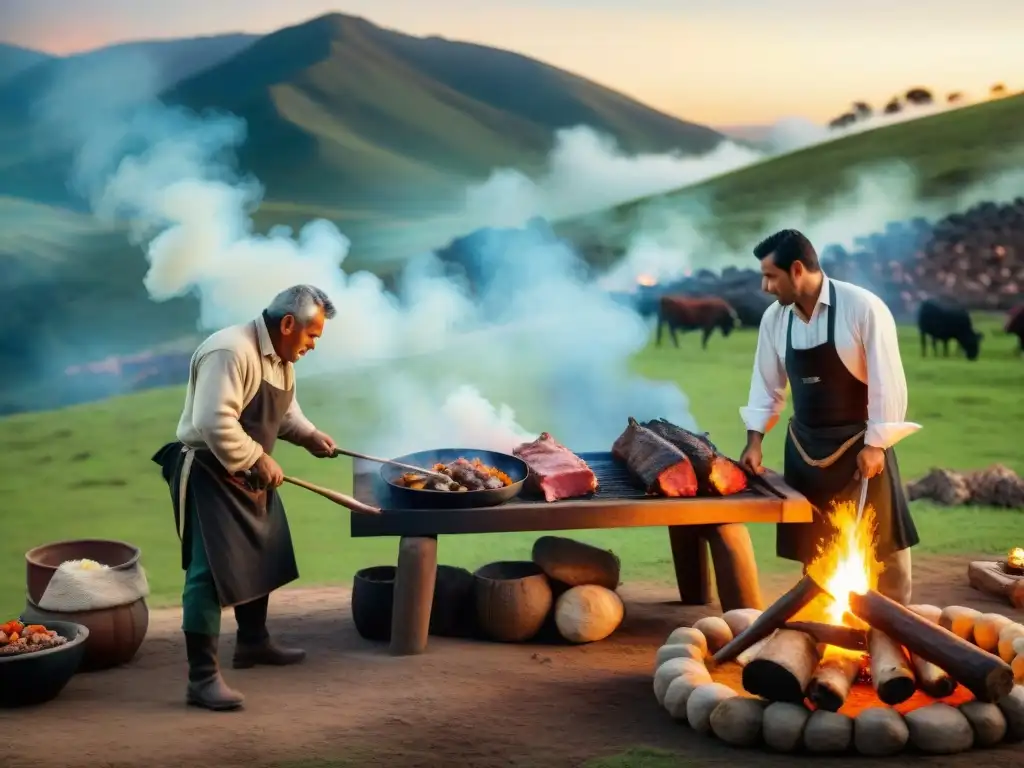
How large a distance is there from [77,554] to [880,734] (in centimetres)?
413

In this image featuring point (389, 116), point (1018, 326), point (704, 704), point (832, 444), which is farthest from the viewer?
point (389, 116)

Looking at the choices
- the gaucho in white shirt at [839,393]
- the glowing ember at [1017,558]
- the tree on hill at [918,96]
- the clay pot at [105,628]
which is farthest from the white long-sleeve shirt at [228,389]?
the tree on hill at [918,96]

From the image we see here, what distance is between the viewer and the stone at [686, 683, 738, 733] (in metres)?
4.65

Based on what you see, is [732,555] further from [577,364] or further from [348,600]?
[577,364]

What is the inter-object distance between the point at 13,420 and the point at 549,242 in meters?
5.13

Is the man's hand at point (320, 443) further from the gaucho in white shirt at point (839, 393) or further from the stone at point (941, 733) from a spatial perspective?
the stone at point (941, 733)

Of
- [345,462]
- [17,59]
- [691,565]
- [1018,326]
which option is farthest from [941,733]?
[17,59]

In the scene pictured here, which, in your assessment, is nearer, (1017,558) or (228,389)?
(228,389)

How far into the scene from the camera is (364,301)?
426 inches

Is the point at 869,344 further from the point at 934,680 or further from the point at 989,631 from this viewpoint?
the point at 934,680

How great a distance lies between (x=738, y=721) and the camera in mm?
4523

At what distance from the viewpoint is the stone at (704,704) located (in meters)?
4.65

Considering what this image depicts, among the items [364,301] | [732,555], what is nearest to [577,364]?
[364,301]

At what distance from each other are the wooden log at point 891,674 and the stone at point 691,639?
0.78 metres
